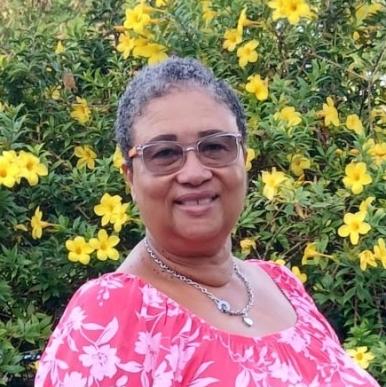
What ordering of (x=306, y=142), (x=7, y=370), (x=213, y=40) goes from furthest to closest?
(x=213, y=40) → (x=306, y=142) → (x=7, y=370)

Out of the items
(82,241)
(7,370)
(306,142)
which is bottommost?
(7,370)

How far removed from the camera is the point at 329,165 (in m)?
3.82

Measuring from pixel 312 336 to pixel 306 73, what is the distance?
65.8 inches

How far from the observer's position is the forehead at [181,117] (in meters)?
2.32

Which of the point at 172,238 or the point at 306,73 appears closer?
the point at 172,238

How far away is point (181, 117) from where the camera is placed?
2326mm

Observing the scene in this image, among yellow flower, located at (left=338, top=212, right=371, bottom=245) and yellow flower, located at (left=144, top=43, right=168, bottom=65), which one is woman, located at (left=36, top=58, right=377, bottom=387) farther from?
yellow flower, located at (left=144, top=43, right=168, bottom=65)

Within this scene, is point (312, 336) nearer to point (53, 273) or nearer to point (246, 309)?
point (246, 309)

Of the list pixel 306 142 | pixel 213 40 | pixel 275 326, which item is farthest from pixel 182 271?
pixel 213 40

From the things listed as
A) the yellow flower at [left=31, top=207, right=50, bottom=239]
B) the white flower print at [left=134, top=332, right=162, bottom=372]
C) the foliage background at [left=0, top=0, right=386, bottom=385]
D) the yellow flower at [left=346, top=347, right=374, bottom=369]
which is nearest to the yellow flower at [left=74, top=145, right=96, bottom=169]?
the foliage background at [left=0, top=0, right=386, bottom=385]

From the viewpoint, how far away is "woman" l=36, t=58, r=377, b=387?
2.17 metres

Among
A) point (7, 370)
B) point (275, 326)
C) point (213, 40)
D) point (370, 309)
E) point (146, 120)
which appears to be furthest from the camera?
point (213, 40)

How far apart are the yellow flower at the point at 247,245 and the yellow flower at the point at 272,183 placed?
0.16 metres

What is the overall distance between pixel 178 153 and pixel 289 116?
150 centimetres
